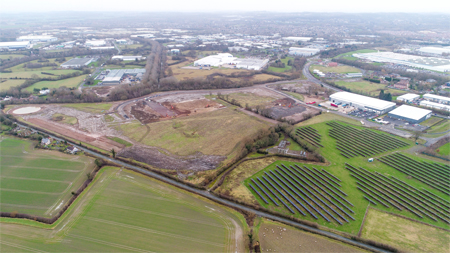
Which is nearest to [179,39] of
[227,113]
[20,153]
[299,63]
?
[299,63]

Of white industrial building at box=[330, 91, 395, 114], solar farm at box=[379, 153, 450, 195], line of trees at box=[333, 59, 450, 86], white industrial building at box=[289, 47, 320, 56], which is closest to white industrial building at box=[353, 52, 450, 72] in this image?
line of trees at box=[333, 59, 450, 86]

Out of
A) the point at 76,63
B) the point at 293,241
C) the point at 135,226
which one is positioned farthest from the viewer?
the point at 76,63

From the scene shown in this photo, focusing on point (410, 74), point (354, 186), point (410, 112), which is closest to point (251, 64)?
point (410, 74)

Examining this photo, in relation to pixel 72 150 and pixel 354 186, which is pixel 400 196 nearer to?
pixel 354 186

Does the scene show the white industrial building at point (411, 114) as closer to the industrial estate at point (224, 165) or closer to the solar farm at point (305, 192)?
the industrial estate at point (224, 165)

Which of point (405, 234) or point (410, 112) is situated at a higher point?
point (410, 112)

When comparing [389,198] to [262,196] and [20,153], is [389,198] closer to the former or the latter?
[262,196]

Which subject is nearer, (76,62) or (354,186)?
(354,186)
